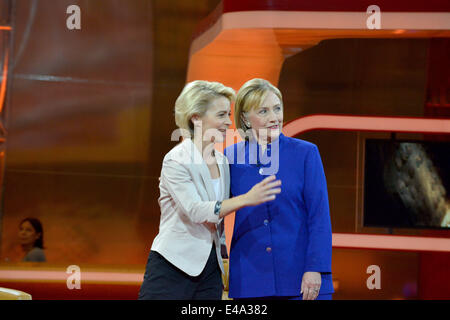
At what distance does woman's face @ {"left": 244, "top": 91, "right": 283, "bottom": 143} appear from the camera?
1977 millimetres

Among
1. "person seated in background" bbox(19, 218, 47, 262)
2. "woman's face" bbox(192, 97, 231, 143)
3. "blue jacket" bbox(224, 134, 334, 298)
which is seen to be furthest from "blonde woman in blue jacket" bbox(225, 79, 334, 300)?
"person seated in background" bbox(19, 218, 47, 262)

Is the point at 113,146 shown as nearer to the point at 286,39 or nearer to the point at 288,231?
the point at 286,39

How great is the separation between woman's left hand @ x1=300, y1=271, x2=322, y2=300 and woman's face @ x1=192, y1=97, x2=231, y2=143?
515mm

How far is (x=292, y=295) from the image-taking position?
75.8 inches

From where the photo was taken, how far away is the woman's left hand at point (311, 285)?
189 cm

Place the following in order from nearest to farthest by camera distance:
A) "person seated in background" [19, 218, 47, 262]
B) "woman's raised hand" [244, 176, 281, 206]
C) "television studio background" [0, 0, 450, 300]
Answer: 1. "woman's raised hand" [244, 176, 281, 206]
2. "person seated in background" [19, 218, 47, 262]
3. "television studio background" [0, 0, 450, 300]

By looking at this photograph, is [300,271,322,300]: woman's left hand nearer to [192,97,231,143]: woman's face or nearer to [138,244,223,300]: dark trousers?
[138,244,223,300]: dark trousers

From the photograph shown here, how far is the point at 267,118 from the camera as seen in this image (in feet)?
6.52

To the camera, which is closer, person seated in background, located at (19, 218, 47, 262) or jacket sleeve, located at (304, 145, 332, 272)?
jacket sleeve, located at (304, 145, 332, 272)

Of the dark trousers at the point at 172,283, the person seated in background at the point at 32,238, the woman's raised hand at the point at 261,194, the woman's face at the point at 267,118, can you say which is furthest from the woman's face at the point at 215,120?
the person seated in background at the point at 32,238

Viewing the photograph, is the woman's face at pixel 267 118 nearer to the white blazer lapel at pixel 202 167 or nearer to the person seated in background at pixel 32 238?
the white blazer lapel at pixel 202 167

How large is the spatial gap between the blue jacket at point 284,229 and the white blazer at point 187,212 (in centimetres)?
11

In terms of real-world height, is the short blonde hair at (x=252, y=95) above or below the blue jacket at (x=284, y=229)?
above
